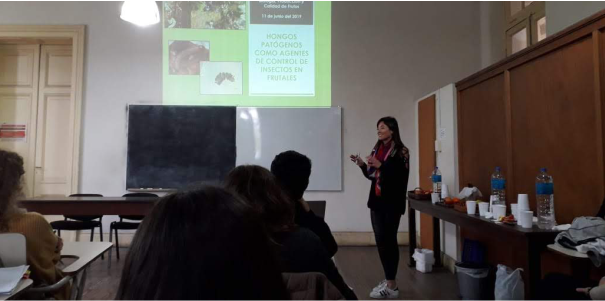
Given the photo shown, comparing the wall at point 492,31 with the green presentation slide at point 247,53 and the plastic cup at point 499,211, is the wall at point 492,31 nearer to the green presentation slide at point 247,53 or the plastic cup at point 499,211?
the green presentation slide at point 247,53

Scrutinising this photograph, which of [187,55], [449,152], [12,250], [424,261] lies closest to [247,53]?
[187,55]

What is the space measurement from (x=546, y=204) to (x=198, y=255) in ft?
7.46

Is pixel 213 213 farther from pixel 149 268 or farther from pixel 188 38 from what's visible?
pixel 188 38

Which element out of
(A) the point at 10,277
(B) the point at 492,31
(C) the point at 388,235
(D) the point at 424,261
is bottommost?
(D) the point at 424,261

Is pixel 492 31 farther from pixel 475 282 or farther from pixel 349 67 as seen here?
pixel 475 282

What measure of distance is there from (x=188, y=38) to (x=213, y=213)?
12.9ft

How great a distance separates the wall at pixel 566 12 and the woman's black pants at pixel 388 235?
193 centimetres

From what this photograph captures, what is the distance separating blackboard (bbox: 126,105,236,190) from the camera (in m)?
4.22

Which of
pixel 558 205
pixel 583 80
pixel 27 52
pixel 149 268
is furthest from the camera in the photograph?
pixel 27 52

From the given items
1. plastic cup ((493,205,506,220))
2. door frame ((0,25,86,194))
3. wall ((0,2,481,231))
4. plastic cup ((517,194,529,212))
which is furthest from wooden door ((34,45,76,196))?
plastic cup ((517,194,529,212))

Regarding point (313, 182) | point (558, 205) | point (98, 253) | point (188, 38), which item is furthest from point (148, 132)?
point (558, 205)

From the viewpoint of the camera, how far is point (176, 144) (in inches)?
167

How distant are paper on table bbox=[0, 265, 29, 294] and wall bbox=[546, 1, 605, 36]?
3433 millimetres

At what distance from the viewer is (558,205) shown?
2.23 metres
